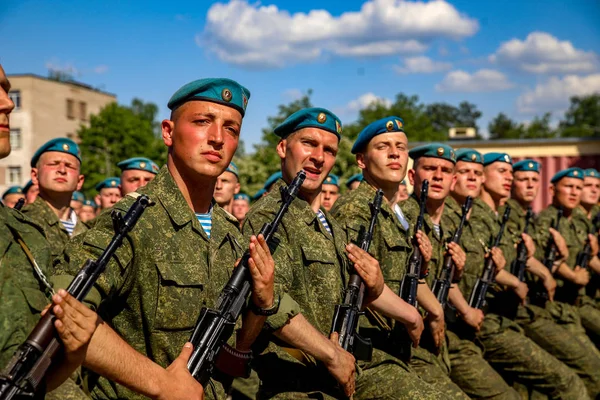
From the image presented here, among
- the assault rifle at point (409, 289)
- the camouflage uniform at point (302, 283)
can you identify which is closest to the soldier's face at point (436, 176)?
the assault rifle at point (409, 289)

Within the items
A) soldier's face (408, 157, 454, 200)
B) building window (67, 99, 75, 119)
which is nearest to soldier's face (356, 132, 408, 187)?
soldier's face (408, 157, 454, 200)

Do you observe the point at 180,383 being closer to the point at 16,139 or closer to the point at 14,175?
the point at 14,175

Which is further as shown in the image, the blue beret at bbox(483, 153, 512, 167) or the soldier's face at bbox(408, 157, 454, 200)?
the blue beret at bbox(483, 153, 512, 167)

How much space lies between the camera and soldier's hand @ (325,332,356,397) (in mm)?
3883

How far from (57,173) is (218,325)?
4.33 m

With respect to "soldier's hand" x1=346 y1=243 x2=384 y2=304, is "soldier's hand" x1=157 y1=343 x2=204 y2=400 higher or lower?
lower

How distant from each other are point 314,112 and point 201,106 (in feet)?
4.47

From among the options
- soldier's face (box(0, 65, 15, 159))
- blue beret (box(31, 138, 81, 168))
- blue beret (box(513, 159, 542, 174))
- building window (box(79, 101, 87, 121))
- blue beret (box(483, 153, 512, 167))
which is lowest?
blue beret (box(513, 159, 542, 174))

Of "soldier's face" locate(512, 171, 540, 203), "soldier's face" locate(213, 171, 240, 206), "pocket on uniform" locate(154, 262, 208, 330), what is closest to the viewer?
"pocket on uniform" locate(154, 262, 208, 330)

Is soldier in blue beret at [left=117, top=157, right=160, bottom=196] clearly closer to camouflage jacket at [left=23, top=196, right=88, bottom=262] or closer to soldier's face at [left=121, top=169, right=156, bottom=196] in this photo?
soldier's face at [left=121, top=169, right=156, bottom=196]

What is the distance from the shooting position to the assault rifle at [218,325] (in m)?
3.02

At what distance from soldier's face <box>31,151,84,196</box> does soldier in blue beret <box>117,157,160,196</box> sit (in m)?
0.59

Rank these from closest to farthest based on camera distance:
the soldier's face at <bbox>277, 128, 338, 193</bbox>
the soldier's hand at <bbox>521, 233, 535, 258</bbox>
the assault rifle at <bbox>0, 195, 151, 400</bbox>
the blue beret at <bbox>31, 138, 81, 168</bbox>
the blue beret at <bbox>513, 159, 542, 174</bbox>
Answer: the assault rifle at <bbox>0, 195, 151, 400</bbox> → the soldier's face at <bbox>277, 128, 338, 193</bbox> → the blue beret at <bbox>31, 138, 81, 168</bbox> → the soldier's hand at <bbox>521, 233, 535, 258</bbox> → the blue beret at <bbox>513, 159, 542, 174</bbox>

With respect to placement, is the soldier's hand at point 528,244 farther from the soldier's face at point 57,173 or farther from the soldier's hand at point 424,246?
the soldier's face at point 57,173
